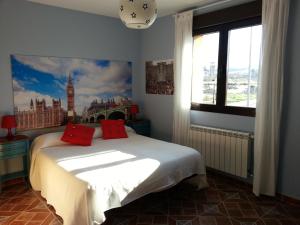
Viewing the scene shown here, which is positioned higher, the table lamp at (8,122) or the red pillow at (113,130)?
the table lamp at (8,122)

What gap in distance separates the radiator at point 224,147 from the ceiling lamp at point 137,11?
2.05m

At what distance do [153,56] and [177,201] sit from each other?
2608 mm

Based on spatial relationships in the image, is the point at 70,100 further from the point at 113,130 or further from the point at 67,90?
the point at 113,130

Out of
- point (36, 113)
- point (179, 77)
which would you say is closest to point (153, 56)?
point (179, 77)

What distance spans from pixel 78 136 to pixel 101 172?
3.87ft

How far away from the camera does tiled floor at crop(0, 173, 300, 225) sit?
2352mm

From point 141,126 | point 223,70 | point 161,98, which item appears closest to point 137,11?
point 223,70

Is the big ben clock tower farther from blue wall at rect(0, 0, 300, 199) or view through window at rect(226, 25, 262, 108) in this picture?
view through window at rect(226, 25, 262, 108)

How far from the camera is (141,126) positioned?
4297 mm

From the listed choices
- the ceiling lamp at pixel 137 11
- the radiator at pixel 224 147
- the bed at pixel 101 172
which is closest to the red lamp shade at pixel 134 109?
the bed at pixel 101 172

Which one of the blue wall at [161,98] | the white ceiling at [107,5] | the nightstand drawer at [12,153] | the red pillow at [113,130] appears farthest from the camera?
the blue wall at [161,98]

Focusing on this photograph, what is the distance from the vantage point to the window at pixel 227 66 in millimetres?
3027

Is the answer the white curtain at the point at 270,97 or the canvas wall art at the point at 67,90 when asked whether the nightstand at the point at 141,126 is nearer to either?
the canvas wall art at the point at 67,90

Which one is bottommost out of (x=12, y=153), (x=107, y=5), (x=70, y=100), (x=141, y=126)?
(x=12, y=153)
